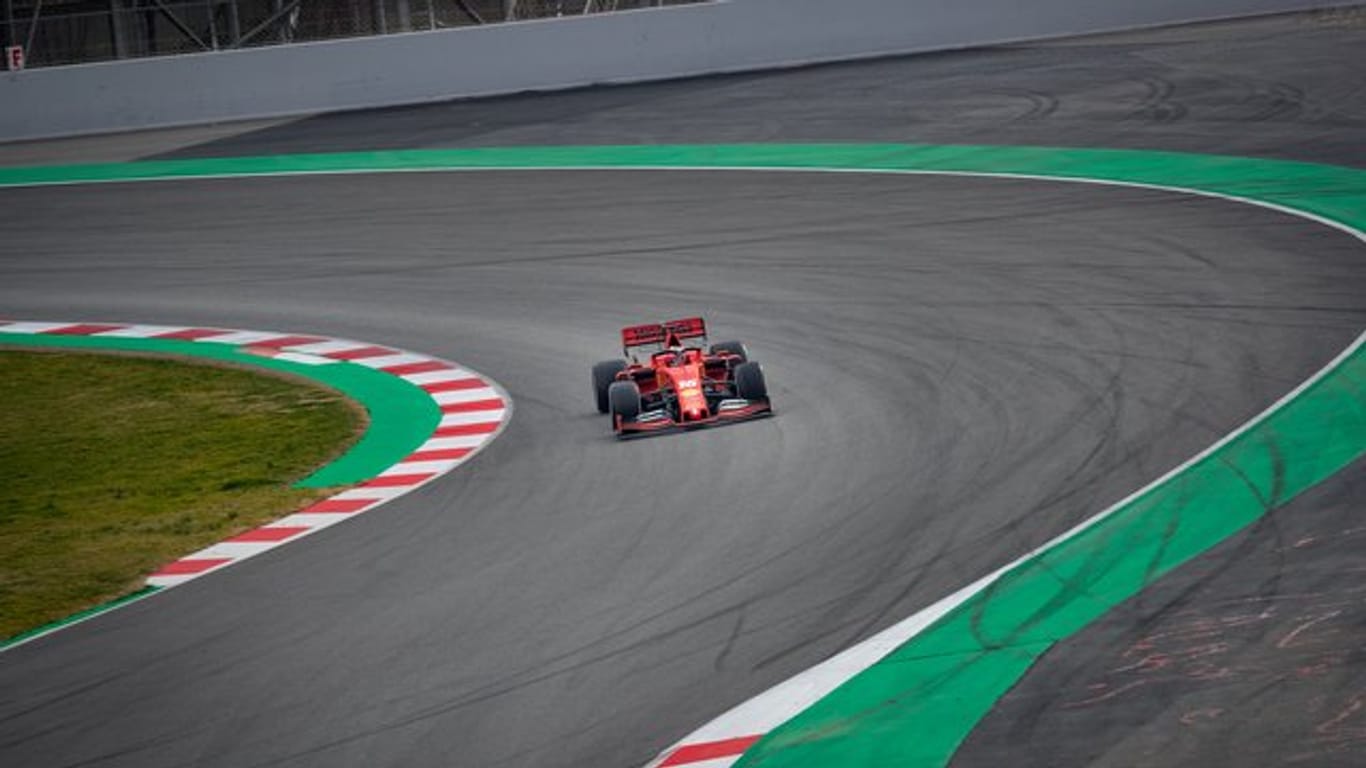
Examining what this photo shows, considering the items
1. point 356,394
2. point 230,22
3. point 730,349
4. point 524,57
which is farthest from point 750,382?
point 230,22

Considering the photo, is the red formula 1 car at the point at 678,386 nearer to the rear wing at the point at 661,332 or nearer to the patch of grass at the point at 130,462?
the rear wing at the point at 661,332

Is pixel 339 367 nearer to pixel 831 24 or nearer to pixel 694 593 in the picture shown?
pixel 694 593

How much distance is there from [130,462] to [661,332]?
12.4 feet

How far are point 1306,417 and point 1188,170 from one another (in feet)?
34.2

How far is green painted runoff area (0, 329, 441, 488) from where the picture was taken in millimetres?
13758

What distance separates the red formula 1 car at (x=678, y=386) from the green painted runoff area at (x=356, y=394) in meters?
1.39

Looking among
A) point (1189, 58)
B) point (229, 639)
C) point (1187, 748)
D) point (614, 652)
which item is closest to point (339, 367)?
point (229, 639)

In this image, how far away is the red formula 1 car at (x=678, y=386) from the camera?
44.6 feet

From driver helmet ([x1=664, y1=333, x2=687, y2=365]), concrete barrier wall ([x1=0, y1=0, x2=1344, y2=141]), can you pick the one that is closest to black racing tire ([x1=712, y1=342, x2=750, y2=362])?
driver helmet ([x1=664, y1=333, x2=687, y2=365])

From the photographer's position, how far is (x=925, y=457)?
12.1 meters

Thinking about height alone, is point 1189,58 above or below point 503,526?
above

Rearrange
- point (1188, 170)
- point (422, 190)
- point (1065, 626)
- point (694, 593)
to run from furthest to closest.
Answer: point (422, 190), point (1188, 170), point (694, 593), point (1065, 626)

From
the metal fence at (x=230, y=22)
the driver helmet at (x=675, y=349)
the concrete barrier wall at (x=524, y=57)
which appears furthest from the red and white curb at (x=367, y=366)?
the metal fence at (x=230, y=22)

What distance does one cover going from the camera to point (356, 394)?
1628cm
